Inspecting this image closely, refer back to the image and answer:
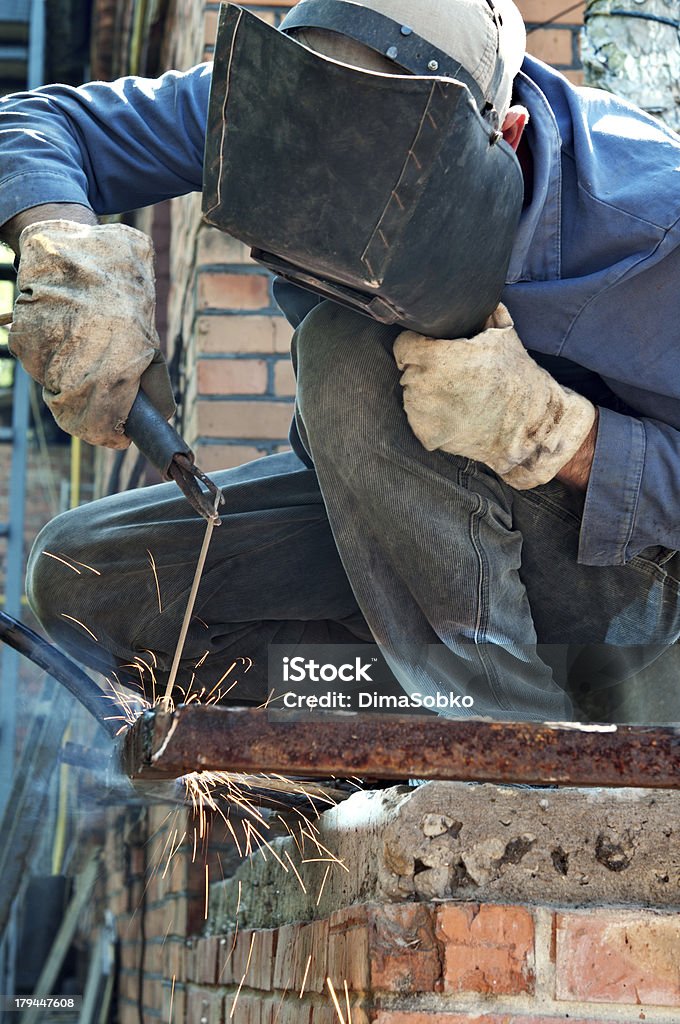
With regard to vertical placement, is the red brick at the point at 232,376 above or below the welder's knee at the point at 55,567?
above

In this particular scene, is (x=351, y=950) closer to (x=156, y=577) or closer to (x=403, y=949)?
(x=403, y=949)

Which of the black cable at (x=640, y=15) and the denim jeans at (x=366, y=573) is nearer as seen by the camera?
the denim jeans at (x=366, y=573)

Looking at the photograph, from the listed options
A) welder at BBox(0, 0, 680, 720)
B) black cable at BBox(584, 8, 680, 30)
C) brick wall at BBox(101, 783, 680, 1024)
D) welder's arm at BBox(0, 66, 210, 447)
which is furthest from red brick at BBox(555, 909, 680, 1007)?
black cable at BBox(584, 8, 680, 30)

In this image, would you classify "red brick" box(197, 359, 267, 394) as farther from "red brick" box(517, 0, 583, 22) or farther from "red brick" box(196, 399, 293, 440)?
"red brick" box(517, 0, 583, 22)

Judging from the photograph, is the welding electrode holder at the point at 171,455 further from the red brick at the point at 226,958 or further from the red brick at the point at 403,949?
the red brick at the point at 226,958

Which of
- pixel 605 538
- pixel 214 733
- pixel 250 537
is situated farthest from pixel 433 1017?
pixel 250 537

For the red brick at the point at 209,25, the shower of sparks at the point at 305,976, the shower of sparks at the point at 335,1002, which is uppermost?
the red brick at the point at 209,25

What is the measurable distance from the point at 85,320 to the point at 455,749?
79 centimetres

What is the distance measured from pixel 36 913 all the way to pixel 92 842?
653 millimetres

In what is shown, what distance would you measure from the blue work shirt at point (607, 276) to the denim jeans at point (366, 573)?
11cm

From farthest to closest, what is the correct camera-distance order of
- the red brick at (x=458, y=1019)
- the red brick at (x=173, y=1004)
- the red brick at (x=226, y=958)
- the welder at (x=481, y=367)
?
the red brick at (x=173, y=1004)
the red brick at (x=226, y=958)
the welder at (x=481, y=367)
the red brick at (x=458, y=1019)

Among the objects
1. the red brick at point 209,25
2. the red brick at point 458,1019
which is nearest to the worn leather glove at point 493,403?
the red brick at point 458,1019

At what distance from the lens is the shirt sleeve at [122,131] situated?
74.6 inches

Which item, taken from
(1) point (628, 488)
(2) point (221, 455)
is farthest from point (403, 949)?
(2) point (221, 455)
